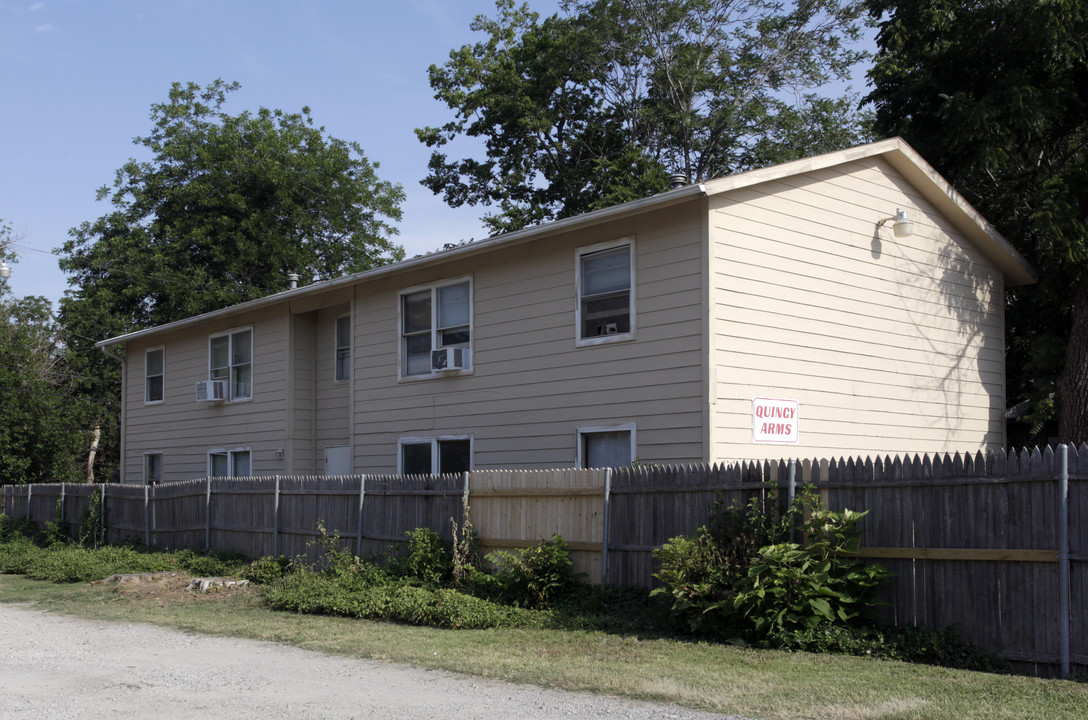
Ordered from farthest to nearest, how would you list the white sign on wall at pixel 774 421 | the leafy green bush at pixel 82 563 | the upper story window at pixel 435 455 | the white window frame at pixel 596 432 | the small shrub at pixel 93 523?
the small shrub at pixel 93 523, the leafy green bush at pixel 82 563, the upper story window at pixel 435 455, the white window frame at pixel 596 432, the white sign on wall at pixel 774 421

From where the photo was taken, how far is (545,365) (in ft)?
49.1

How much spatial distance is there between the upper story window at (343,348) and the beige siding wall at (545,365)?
5.83 feet

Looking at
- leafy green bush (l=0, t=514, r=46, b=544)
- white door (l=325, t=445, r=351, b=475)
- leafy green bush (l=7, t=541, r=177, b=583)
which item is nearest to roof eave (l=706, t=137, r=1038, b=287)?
white door (l=325, t=445, r=351, b=475)

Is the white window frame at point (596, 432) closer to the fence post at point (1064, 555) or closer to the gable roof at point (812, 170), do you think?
the gable roof at point (812, 170)

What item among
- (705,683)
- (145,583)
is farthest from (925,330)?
(145,583)

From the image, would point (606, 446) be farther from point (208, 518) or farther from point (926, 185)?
point (208, 518)

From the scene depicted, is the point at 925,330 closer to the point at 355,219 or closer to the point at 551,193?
the point at 551,193

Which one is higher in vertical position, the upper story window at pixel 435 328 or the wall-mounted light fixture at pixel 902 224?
the wall-mounted light fixture at pixel 902 224

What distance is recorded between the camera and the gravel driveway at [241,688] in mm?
7340

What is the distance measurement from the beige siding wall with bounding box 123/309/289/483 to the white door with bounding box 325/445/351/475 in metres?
0.90

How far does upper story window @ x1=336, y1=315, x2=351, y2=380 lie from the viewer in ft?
66.5

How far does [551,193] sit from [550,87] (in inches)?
131

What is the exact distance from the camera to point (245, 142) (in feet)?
132

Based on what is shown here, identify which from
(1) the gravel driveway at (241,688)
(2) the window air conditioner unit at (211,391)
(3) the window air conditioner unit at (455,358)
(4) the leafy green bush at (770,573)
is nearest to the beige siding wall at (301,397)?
(2) the window air conditioner unit at (211,391)
